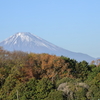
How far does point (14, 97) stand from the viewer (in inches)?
1517

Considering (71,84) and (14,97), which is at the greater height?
(71,84)

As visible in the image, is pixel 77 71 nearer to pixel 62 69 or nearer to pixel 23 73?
pixel 62 69

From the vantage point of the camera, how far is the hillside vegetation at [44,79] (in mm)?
38531

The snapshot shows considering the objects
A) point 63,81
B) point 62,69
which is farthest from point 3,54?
point 63,81

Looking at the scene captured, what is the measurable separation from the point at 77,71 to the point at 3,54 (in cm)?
1132

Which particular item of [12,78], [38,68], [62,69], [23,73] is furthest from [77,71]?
[12,78]

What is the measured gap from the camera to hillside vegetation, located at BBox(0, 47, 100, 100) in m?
38.5

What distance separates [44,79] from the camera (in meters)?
40.1

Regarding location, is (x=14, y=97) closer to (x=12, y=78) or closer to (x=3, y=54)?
(x=12, y=78)

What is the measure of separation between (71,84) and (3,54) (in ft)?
46.6

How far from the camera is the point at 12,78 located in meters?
41.8

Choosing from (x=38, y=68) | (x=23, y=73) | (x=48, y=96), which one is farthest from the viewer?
(x=38, y=68)

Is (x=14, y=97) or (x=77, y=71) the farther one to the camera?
(x=77, y=71)

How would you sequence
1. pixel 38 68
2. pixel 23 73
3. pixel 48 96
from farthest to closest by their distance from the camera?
pixel 38 68 → pixel 23 73 → pixel 48 96
